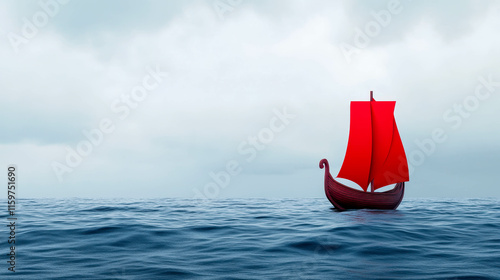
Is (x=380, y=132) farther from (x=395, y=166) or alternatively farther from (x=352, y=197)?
(x=352, y=197)

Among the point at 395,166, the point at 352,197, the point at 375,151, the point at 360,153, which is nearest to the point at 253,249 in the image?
the point at 352,197

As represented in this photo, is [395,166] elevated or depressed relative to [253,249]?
elevated

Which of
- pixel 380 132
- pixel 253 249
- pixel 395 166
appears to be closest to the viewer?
pixel 253 249

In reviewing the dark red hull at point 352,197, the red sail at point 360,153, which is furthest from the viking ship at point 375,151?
the dark red hull at point 352,197

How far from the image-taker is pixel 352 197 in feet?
53.4

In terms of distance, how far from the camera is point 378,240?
8.96 metres

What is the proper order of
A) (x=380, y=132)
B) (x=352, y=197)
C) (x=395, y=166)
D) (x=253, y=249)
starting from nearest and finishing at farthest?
(x=253, y=249) → (x=352, y=197) → (x=395, y=166) → (x=380, y=132)

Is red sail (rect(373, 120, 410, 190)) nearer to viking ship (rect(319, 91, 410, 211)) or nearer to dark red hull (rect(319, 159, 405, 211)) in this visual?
viking ship (rect(319, 91, 410, 211))

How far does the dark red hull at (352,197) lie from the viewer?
1630cm

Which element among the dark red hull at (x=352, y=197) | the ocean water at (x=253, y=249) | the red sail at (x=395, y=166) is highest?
the red sail at (x=395, y=166)

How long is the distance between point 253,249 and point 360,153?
35.8 ft

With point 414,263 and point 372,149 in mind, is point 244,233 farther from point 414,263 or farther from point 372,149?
point 372,149

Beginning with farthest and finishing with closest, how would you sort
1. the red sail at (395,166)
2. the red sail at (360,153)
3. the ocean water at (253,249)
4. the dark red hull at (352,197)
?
the red sail at (360,153) → the red sail at (395,166) → the dark red hull at (352,197) → the ocean water at (253,249)

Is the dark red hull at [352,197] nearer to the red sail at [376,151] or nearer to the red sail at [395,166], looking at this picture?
the red sail at [395,166]
